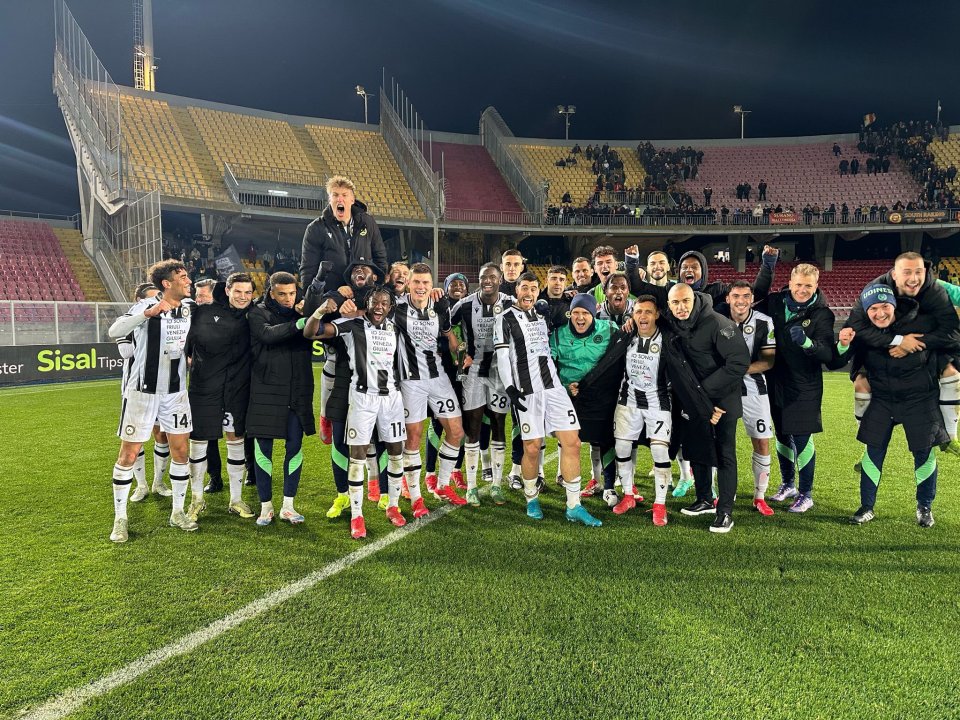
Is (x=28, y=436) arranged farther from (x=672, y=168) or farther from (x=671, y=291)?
(x=672, y=168)

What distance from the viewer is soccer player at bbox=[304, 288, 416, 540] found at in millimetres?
4750

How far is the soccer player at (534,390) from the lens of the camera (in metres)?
5.02

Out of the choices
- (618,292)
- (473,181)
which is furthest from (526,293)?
(473,181)

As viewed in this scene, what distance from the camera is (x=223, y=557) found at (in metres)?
4.25

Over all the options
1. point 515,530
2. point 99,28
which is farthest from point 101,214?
point 515,530

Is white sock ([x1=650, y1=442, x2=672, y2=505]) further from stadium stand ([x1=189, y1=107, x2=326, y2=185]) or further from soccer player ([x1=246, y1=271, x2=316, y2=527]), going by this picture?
stadium stand ([x1=189, y1=107, x2=326, y2=185])

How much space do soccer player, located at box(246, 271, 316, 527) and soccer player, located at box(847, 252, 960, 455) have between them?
4.66 meters

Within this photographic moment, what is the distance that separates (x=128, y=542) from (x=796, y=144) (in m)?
40.9

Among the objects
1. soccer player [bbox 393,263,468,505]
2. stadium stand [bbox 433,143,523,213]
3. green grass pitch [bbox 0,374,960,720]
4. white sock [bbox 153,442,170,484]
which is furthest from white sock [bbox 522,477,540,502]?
stadium stand [bbox 433,143,523,213]

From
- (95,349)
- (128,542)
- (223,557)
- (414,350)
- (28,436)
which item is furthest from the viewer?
(95,349)

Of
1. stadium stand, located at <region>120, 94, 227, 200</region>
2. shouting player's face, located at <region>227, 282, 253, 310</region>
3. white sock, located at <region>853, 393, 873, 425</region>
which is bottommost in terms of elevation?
white sock, located at <region>853, 393, 873, 425</region>

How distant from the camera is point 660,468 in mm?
5055

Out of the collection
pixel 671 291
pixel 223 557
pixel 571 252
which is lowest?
pixel 223 557

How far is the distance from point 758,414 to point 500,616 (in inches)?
130
